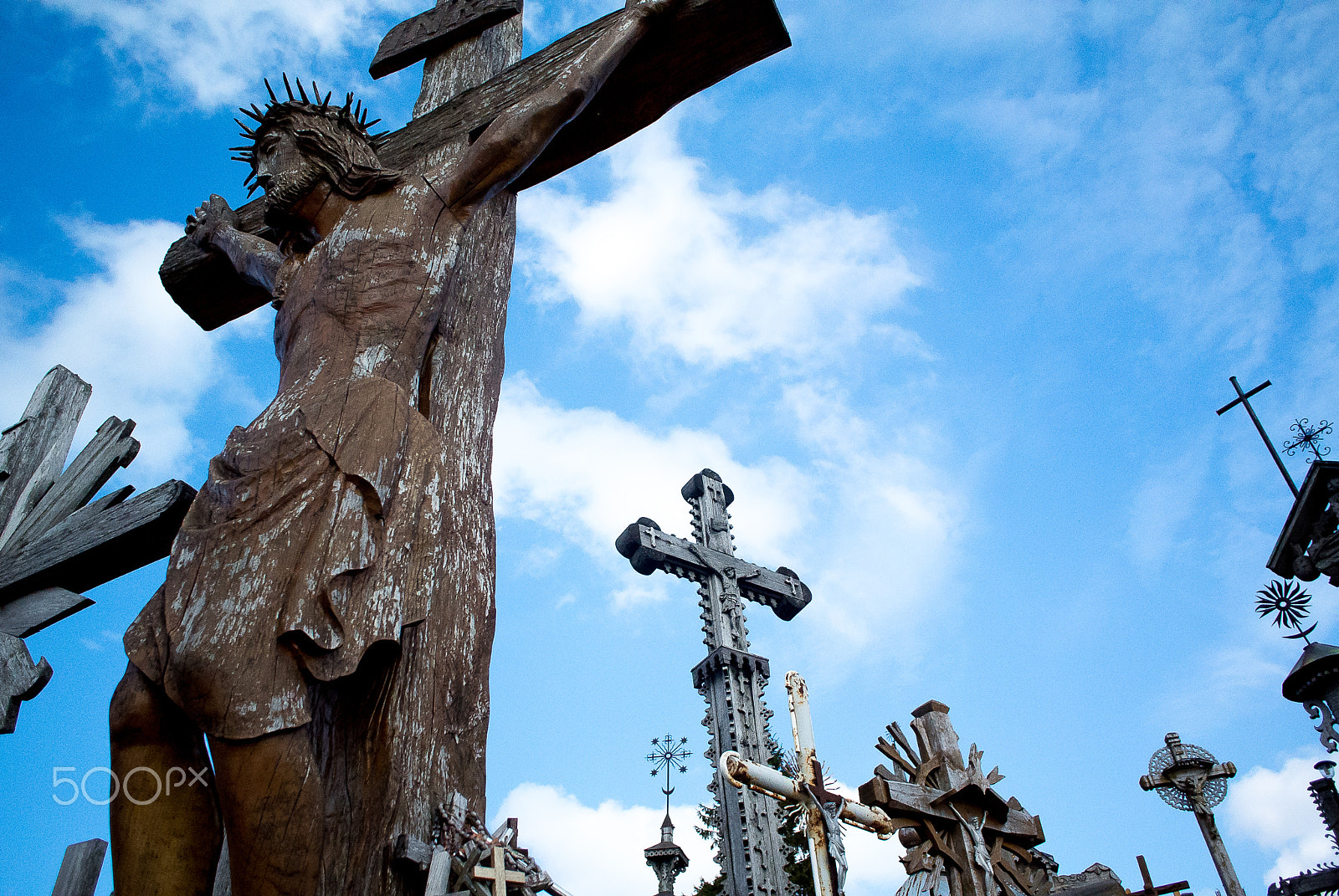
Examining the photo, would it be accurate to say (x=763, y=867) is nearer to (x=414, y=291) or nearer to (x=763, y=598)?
(x=763, y=598)

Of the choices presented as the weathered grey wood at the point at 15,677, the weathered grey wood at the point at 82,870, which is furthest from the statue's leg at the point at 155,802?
the weathered grey wood at the point at 15,677

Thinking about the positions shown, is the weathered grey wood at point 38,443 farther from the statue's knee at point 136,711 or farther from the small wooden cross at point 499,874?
the small wooden cross at point 499,874

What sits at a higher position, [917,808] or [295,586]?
[917,808]

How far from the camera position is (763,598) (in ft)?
37.5

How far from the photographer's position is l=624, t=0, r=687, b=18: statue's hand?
2506 millimetres

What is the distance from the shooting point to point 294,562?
143cm

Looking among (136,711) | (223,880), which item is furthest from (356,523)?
(223,880)

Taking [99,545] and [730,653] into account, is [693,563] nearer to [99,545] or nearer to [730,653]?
[730,653]

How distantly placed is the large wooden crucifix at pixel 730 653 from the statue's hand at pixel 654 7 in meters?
7.31

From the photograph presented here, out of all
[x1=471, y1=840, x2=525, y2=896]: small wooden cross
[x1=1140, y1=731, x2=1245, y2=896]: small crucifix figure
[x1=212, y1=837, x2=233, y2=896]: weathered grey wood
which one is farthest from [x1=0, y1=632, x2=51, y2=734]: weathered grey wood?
[x1=1140, y1=731, x2=1245, y2=896]: small crucifix figure

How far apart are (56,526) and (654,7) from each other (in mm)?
2427

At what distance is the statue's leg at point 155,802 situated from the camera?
1.40 meters

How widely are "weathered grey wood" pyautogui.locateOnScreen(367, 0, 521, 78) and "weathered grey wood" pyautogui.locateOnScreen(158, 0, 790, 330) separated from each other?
0.44 meters

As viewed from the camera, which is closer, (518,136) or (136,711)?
(136,711)
